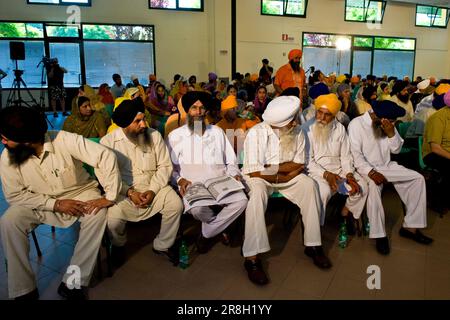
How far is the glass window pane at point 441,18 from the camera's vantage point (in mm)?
18188

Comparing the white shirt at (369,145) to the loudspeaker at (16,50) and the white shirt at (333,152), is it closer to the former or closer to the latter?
the white shirt at (333,152)

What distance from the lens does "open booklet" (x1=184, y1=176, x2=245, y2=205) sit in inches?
113

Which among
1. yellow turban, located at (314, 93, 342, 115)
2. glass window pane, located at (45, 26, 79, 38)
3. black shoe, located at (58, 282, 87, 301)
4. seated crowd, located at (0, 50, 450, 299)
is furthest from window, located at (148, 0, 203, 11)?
black shoe, located at (58, 282, 87, 301)

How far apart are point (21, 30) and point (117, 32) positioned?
2976 millimetres

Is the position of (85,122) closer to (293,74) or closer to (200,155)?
(200,155)

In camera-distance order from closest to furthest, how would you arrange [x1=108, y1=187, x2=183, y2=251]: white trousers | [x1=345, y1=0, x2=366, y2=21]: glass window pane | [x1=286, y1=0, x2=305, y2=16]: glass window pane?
[x1=108, y1=187, x2=183, y2=251]: white trousers
[x1=286, y1=0, x2=305, y2=16]: glass window pane
[x1=345, y1=0, x2=366, y2=21]: glass window pane

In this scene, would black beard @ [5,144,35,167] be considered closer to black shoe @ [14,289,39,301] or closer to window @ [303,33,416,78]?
black shoe @ [14,289,39,301]

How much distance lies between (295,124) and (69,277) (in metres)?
2.12

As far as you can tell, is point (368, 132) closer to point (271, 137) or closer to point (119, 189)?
point (271, 137)

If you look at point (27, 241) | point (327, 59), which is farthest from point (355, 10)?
point (27, 241)

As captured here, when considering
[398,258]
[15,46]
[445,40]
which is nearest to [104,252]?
[398,258]

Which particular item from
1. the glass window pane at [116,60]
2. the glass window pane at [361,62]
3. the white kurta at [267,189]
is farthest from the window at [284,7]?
the white kurta at [267,189]

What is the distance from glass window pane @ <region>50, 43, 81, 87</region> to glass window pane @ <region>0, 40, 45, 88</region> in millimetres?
421

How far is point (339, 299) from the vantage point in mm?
2535
